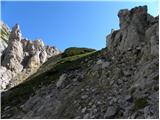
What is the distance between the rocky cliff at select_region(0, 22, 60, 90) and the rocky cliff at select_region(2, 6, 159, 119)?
1472 inches

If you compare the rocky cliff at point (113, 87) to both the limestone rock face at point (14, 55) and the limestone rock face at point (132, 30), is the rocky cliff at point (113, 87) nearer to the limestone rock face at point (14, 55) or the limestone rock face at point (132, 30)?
the limestone rock face at point (132, 30)

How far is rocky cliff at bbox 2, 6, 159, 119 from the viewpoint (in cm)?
2803

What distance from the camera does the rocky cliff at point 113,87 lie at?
28031 millimetres

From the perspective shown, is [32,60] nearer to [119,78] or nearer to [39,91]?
[39,91]

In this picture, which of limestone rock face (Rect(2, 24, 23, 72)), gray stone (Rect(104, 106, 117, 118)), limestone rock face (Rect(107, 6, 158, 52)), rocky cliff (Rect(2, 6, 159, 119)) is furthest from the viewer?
limestone rock face (Rect(2, 24, 23, 72))

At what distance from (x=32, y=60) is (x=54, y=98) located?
2731 inches

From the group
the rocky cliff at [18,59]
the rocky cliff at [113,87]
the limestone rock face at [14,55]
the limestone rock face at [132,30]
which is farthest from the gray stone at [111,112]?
the limestone rock face at [14,55]

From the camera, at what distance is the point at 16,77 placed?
286ft

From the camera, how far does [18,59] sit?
102625mm

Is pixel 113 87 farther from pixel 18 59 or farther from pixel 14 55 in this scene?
pixel 14 55

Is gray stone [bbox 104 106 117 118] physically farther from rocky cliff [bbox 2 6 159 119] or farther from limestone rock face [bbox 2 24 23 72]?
limestone rock face [bbox 2 24 23 72]

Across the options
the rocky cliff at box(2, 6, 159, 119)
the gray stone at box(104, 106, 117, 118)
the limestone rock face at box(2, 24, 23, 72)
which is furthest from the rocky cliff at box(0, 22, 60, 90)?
the gray stone at box(104, 106, 117, 118)

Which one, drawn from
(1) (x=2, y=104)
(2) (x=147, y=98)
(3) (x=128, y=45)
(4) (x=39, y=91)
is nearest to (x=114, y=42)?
(3) (x=128, y=45)

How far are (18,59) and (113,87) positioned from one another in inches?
2868
